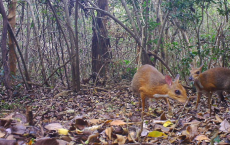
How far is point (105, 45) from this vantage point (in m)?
8.45

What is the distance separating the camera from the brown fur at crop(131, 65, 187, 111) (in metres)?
4.28

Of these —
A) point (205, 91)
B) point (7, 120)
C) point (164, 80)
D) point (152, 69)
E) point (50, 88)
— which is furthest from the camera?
point (50, 88)

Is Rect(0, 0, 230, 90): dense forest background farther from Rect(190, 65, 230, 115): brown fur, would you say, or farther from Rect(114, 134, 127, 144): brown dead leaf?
Rect(114, 134, 127, 144): brown dead leaf

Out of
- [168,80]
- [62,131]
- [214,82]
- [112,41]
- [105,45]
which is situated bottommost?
[214,82]

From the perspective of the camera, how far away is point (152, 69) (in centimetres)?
505

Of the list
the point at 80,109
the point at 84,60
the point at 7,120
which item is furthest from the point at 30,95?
the point at 7,120

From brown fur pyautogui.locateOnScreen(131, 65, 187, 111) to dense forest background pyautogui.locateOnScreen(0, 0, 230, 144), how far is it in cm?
148

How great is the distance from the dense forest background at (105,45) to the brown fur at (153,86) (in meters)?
1.48

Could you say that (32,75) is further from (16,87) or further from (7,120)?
(7,120)

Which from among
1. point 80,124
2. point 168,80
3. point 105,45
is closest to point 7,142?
point 80,124

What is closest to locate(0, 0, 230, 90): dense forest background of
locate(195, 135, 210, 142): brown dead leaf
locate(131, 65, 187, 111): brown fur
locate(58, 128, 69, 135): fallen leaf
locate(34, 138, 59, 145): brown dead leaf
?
locate(131, 65, 187, 111): brown fur

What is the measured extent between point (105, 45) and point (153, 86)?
4.06m

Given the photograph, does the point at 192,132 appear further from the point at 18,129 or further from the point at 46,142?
the point at 18,129

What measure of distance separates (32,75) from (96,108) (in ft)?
16.1
